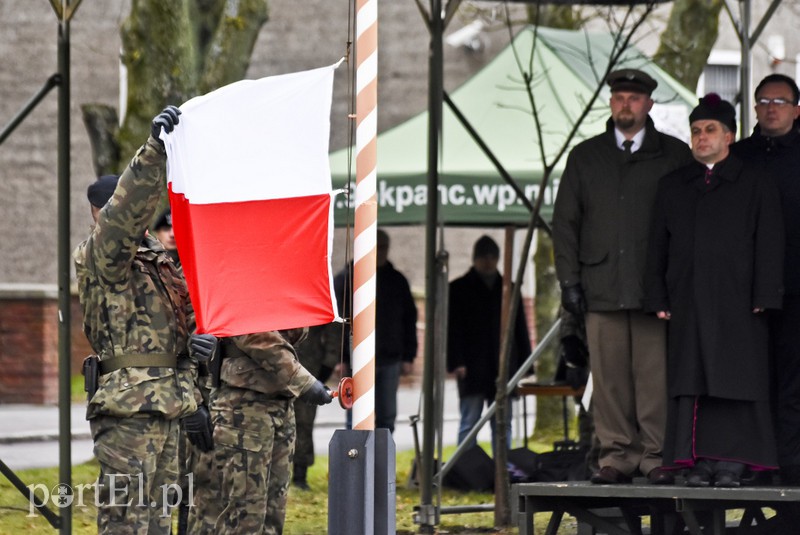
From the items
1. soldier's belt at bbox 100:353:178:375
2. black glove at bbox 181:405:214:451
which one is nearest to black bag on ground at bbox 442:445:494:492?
black glove at bbox 181:405:214:451

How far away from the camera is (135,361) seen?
21.6 ft

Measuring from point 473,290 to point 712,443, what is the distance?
21.0ft

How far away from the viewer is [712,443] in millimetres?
7656

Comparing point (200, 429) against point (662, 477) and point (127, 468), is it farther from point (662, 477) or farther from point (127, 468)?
point (662, 477)

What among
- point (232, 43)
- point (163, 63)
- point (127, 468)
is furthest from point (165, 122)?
point (232, 43)

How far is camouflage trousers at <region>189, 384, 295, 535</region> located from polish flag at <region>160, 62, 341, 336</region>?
48.0 inches

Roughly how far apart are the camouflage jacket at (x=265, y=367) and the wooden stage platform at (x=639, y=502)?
1.27 m

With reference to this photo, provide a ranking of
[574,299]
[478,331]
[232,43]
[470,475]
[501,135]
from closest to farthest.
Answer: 1. [574,299]
2. [470,475]
3. [232,43]
4. [501,135]
5. [478,331]

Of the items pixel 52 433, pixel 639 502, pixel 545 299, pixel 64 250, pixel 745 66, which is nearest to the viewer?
pixel 639 502

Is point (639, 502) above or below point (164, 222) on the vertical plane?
below

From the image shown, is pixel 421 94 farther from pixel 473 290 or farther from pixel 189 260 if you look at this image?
pixel 189 260

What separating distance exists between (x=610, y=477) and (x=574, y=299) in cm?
91

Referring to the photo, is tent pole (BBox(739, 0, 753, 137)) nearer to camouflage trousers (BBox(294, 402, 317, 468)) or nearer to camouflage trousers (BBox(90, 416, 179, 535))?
camouflage trousers (BBox(294, 402, 317, 468))

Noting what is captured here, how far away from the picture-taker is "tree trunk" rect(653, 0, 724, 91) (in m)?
15.7
